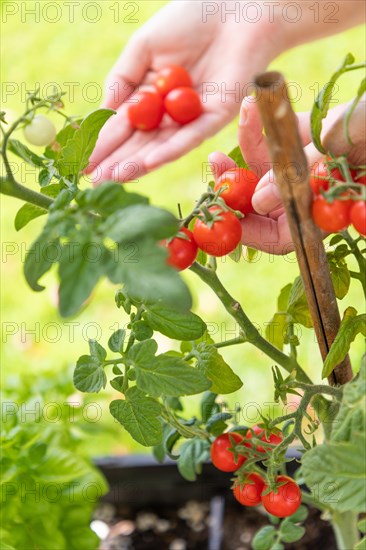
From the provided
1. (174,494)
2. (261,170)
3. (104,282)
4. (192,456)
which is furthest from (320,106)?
(104,282)

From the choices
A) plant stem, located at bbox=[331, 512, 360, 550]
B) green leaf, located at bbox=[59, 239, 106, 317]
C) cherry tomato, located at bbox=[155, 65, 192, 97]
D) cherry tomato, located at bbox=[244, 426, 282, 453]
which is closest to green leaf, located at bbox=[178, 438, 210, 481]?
cherry tomato, located at bbox=[244, 426, 282, 453]

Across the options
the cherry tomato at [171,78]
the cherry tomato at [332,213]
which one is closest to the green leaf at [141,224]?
the cherry tomato at [332,213]

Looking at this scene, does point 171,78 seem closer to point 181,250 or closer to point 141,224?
point 181,250

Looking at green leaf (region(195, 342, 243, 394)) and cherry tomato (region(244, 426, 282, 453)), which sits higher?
green leaf (region(195, 342, 243, 394))

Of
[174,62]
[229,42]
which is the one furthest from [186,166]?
[229,42]

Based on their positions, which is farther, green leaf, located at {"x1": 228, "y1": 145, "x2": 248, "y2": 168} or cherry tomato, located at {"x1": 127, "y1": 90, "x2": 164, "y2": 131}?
cherry tomato, located at {"x1": 127, "y1": 90, "x2": 164, "y2": 131}

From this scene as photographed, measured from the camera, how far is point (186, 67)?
1812 millimetres

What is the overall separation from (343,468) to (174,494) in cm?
93

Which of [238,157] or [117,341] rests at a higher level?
[238,157]

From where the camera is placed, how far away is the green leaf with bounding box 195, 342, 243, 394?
33.8 inches

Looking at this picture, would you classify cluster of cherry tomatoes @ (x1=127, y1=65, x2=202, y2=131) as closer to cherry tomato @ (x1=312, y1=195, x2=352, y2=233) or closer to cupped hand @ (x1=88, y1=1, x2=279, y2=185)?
cupped hand @ (x1=88, y1=1, x2=279, y2=185)

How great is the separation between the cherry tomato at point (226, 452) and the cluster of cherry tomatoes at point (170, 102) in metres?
0.92

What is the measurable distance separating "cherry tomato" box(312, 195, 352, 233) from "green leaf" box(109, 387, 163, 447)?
289mm

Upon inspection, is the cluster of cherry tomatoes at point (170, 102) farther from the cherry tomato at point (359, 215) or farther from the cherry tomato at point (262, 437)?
the cherry tomato at point (359, 215)
